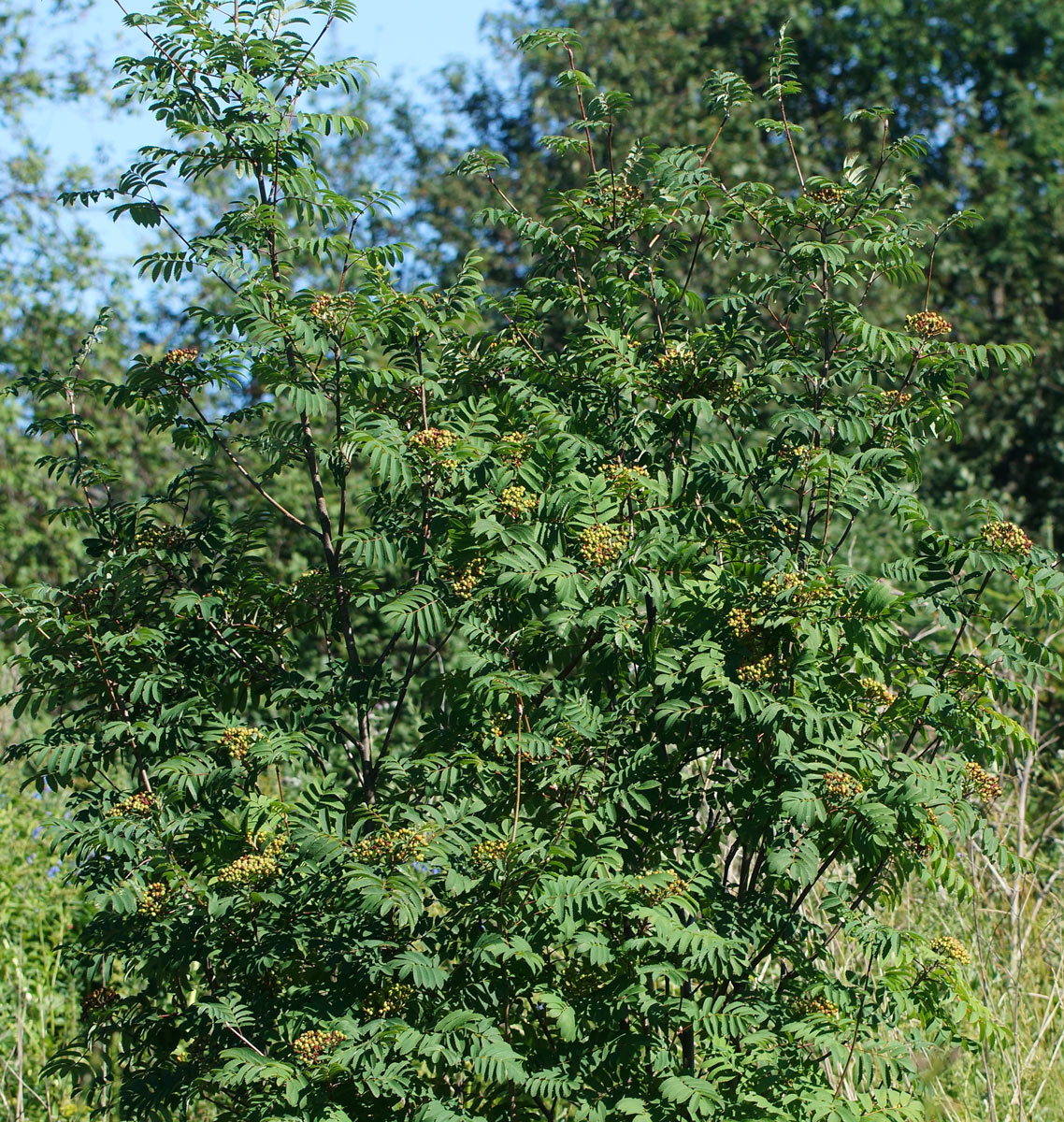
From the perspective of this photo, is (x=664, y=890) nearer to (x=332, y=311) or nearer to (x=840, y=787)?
(x=840, y=787)

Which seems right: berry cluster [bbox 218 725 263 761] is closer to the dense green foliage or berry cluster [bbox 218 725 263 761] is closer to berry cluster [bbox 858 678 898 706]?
berry cluster [bbox 858 678 898 706]

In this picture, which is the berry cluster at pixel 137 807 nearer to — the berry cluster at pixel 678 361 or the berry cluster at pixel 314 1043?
the berry cluster at pixel 314 1043

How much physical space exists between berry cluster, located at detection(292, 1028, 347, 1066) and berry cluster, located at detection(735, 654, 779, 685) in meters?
1.27

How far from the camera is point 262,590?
3.48 meters

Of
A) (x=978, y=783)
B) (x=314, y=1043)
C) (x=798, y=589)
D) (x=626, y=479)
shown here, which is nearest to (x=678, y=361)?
(x=626, y=479)

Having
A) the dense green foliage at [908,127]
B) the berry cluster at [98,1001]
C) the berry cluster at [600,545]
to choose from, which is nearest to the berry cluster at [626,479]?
the berry cluster at [600,545]

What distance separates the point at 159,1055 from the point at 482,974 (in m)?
0.98

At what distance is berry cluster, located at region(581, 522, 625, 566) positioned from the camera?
289 centimetres

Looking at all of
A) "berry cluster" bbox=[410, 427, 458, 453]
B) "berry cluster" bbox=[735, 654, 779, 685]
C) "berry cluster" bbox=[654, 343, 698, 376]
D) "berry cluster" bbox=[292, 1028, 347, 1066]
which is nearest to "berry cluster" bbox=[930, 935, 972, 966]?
"berry cluster" bbox=[735, 654, 779, 685]

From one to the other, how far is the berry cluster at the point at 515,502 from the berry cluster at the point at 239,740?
2.83ft

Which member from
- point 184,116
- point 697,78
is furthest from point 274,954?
point 697,78

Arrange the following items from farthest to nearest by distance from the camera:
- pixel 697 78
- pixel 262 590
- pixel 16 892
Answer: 1. pixel 697 78
2. pixel 16 892
3. pixel 262 590

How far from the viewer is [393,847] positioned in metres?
2.81

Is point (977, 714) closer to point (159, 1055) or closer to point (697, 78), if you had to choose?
point (159, 1055)
